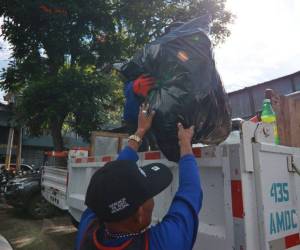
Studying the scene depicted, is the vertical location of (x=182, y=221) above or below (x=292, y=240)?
above

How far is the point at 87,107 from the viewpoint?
1081 centimetres

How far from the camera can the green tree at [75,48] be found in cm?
1084

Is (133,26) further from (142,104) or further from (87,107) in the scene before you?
(142,104)

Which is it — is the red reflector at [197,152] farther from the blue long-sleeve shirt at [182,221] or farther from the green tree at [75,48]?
the green tree at [75,48]

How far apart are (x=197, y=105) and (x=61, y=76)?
373 inches

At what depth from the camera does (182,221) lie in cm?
142

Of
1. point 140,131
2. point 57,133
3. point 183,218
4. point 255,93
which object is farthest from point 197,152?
point 57,133

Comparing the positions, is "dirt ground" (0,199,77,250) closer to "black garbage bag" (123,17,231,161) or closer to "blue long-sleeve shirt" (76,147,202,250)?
"black garbage bag" (123,17,231,161)

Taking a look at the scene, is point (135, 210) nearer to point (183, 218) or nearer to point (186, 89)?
point (183, 218)

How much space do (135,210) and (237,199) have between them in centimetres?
74

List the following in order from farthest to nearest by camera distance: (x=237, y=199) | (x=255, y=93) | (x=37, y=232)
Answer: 1. (x=255, y=93)
2. (x=37, y=232)
3. (x=237, y=199)

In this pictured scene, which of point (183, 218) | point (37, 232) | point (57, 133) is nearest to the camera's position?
point (183, 218)

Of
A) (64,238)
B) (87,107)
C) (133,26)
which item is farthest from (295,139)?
(133,26)

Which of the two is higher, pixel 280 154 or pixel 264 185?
pixel 280 154
